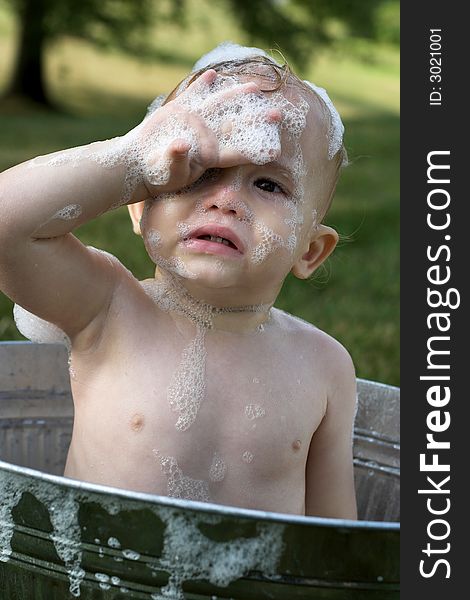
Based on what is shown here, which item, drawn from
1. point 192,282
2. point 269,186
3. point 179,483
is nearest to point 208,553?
point 179,483

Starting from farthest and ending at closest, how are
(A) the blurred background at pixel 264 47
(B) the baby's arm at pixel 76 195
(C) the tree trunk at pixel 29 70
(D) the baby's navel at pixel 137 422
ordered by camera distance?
(C) the tree trunk at pixel 29 70
(A) the blurred background at pixel 264 47
(D) the baby's navel at pixel 137 422
(B) the baby's arm at pixel 76 195

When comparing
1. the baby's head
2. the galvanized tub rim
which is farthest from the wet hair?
the galvanized tub rim

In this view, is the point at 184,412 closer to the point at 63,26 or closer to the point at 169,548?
the point at 169,548

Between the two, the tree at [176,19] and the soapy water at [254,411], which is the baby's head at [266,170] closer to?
the soapy water at [254,411]

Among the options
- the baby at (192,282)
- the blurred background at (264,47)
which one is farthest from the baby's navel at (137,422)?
the blurred background at (264,47)

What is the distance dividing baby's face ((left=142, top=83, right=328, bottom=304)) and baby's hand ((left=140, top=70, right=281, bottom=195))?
0.03m

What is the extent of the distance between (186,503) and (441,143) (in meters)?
0.63

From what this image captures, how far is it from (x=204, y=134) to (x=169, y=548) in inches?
21.7

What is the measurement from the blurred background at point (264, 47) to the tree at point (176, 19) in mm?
14

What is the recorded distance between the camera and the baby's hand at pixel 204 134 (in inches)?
51.8

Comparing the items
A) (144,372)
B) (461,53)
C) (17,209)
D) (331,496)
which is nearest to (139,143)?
(17,209)

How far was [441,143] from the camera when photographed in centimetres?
137

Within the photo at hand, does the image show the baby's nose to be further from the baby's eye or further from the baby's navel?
the baby's navel

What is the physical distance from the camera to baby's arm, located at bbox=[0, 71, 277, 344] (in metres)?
1.26
